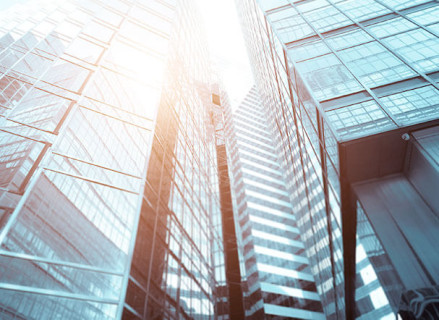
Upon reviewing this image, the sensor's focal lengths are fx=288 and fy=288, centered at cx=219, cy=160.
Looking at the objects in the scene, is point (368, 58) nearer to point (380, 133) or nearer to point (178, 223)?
point (380, 133)

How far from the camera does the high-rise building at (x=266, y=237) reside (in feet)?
112

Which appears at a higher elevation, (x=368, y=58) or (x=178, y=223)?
(x=368, y=58)

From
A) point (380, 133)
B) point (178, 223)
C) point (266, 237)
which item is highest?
point (266, 237)

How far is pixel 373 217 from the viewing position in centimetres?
633

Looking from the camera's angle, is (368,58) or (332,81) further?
(368,58)

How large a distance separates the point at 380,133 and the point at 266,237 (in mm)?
35214

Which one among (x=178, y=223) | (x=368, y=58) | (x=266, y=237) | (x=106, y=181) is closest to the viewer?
(x=368, y=58)

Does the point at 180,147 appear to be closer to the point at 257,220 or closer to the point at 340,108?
the point at 340,108

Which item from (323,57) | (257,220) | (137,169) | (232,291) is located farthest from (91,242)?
(257,220)

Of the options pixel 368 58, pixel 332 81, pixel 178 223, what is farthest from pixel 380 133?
pixel 178 223

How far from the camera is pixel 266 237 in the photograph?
3962cm

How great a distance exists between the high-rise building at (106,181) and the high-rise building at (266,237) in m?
13.0

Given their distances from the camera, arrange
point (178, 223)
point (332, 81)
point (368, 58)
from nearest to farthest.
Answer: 1. point (332, 81)
2. point (368, 58)
3. point (178, 223)

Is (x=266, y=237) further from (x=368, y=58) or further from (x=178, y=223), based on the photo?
(x=368, y=58)
